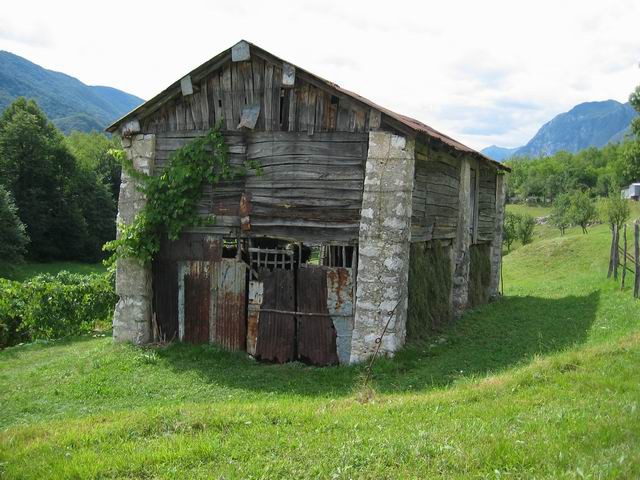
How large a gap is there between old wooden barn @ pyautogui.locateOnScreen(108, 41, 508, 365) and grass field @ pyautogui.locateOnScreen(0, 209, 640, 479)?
0.79 metres

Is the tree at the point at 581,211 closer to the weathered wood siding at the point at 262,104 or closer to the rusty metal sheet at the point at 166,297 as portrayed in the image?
the weathered wood siding at the point at 262,104

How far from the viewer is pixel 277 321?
464 inches

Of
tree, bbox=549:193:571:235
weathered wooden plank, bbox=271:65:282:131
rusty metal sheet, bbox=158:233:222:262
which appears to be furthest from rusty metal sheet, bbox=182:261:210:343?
tree, bbox=549:193:571:235

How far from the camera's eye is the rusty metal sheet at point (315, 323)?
1145 centimetres

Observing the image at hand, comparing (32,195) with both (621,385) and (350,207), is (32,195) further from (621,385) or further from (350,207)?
(621,385)

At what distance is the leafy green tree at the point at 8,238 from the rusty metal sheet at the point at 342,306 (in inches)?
1088

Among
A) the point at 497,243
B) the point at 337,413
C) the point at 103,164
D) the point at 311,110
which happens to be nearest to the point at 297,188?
the point at 311,110

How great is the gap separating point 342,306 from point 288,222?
2.02 meters

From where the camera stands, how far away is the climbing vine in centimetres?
1195

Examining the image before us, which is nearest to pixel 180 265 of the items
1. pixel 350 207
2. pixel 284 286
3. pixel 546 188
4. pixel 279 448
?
pixel 284 286

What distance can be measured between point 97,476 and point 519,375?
5.59 m

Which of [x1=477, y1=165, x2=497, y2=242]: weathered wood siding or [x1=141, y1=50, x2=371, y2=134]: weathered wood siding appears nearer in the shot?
[x1=141, y1=50, x2=371, y2=134]: weathered wood siding

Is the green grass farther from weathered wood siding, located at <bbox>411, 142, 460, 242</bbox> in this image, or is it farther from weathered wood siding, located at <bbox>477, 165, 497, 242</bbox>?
weathered wood siding, located at <bbox>411, 142, 460, 242</bbox>

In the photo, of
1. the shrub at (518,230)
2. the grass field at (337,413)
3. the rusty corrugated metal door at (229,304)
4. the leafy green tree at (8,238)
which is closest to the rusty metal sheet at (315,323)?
the grass field at (337,413)
